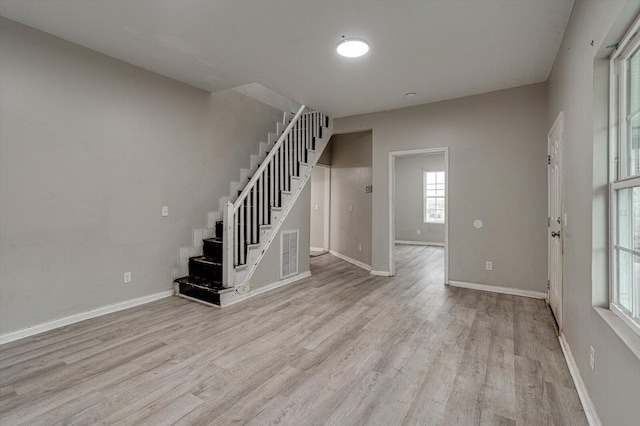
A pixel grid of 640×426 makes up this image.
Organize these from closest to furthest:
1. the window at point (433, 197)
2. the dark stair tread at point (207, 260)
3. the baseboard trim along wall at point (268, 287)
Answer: the baseboard trim along wall at point (268, 287), the dark stair tread at point (207, 260), the window at point (433, 197)

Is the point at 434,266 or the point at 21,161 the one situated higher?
the point at 21,161

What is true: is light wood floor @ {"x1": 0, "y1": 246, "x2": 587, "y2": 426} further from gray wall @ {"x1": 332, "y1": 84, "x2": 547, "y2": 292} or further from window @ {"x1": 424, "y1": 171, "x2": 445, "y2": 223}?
window @ {"x1": 424, "y1": 171, "x2": 445, "y2": 223}

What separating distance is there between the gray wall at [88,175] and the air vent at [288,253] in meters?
1.18

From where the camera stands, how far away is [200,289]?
12.3ft

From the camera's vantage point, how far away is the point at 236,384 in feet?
6.77

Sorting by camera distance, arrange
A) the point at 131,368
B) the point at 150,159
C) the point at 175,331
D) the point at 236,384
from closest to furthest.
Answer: the point at 236,384, the point at 131,368, the point at 175,331, the point at 150,159

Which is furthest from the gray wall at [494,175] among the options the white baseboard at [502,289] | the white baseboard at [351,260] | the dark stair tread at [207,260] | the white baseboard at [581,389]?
the dark stair tread at [207,260]

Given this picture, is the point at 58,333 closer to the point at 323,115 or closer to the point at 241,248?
the point at 241,248

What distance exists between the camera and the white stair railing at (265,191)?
3680 millimetres

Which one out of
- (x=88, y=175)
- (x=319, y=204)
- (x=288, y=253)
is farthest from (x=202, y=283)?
(x=319, y=204)

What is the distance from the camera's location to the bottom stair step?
360 centimetres

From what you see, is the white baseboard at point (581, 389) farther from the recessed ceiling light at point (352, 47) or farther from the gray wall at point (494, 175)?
the recessed ceiling light at point (352, 47)

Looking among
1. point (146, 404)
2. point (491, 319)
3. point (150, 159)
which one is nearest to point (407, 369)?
point (491, 319)

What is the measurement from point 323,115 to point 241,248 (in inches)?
111
